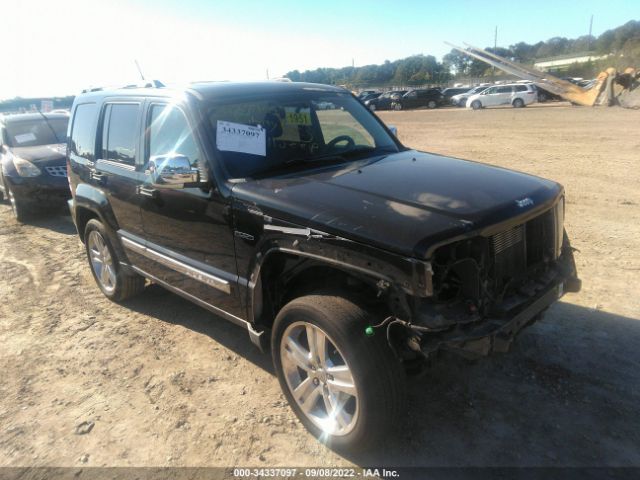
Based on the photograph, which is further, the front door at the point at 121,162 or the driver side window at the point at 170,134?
the front door at the point at 121,162

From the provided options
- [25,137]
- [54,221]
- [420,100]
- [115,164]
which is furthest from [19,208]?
[420,100]

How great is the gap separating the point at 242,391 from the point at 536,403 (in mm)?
1945

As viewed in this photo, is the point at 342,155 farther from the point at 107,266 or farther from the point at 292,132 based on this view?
the point at 107,266

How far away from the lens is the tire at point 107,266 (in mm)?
4684

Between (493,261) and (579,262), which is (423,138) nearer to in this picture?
(579,262)

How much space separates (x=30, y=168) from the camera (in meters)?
8.30

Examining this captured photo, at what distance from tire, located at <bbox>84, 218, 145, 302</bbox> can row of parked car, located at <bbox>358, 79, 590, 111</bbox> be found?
2675 cm

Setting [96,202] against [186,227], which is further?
[96,202]

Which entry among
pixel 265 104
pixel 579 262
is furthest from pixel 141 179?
pixel 579 262

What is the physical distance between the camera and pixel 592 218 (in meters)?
6.28

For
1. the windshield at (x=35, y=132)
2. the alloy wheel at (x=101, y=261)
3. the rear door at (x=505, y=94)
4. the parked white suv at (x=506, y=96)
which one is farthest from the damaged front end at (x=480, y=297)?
the rear door at (x=505, y=94)

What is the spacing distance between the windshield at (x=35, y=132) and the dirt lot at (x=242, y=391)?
4823mm

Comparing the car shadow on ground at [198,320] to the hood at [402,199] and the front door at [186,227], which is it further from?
the hood at [402,199]

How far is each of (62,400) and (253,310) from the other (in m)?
1.59
